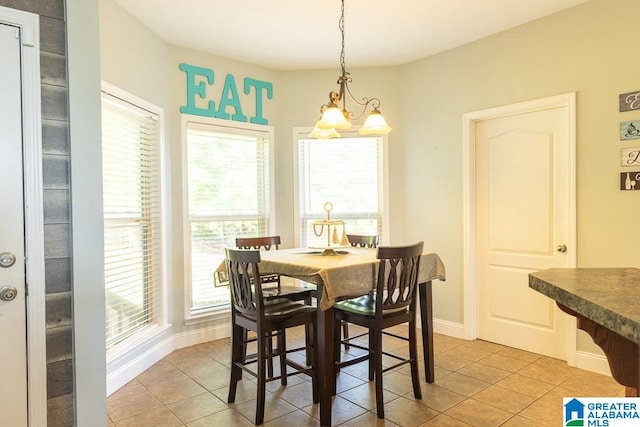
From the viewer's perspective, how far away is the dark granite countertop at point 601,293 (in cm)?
92

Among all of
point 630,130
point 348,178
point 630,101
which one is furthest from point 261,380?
point 630,101

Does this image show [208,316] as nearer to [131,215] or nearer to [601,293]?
[131,215]

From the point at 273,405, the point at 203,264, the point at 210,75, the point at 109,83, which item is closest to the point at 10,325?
the point at 273,405

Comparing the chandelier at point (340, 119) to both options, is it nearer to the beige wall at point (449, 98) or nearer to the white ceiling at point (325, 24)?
the white ceiling at point (325, 24)

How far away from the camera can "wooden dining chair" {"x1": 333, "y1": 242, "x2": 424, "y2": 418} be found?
240cm

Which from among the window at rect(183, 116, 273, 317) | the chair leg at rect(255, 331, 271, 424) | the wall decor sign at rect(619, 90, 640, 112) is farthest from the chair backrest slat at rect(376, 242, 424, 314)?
the window at rect(183, 116, 273, 317)

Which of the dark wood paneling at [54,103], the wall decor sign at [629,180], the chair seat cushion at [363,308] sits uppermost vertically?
the dark wood paneling at [54,103]

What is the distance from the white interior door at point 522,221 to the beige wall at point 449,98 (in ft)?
0.56

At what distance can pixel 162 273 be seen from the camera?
3.48 m

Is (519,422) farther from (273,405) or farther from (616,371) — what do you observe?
(273,405)

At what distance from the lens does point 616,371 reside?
1.26 metres

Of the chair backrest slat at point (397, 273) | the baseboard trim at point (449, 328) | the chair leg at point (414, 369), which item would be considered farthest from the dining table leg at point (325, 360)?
the baseboard trim at point (449, 328)

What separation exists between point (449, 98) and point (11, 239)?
3.59m

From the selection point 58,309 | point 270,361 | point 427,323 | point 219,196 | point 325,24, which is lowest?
point 270,361
